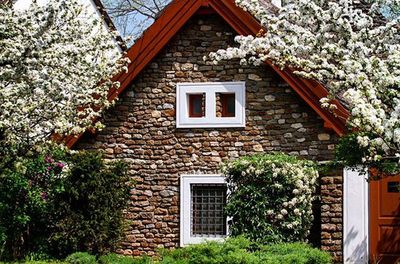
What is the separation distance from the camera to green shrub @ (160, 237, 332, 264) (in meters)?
11.8

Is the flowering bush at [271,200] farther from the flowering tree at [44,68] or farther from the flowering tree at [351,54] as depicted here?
the flowering tree at [351,54]

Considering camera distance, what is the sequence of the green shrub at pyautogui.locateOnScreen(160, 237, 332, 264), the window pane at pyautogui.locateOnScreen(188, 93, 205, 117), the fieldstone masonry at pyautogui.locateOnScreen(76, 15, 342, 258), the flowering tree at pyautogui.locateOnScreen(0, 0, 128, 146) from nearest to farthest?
the flowering tree at pyautogui.locateOnScreen(0, 0, 128, 146) → the green shrub at pyautogui.locateOnScreen(160, 237, 332, 264) → the fieldstone masonry at pyautogui.locateOnScreen(76, 15, 342, 258) → the window pane at pyautogui.locateOnScreen(188, 93, 205, 117)

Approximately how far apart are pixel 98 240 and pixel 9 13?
5657mm

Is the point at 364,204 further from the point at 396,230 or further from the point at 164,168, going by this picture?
the point at 164,168

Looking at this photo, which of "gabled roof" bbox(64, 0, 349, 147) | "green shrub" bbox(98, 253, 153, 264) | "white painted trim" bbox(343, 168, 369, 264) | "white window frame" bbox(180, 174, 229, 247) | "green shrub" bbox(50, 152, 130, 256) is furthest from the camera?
"white window frame" bbox(180, 174, 229, 247)

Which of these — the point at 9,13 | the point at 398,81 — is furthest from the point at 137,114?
the point at 398,81

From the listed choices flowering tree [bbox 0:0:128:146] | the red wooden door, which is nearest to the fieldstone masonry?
the red wooden door

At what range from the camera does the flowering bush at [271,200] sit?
579 inches

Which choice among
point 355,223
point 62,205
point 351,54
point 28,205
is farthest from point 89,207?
point 351,54

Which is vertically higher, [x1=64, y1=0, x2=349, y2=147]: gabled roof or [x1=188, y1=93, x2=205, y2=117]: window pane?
[x1=64, y1=0, x2=349, y2=147]: gabled roof

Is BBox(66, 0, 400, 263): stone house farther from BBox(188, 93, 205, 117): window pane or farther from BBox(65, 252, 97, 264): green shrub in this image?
BBox(65, 252, 97, 264): green shrub

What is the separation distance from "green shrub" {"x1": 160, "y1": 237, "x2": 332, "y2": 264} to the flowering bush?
57 cm

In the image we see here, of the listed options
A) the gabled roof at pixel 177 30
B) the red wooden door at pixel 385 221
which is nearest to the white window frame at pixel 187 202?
the gabled roof at pixel 177 30

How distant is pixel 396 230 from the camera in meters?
15.7
